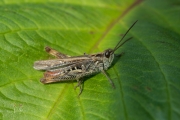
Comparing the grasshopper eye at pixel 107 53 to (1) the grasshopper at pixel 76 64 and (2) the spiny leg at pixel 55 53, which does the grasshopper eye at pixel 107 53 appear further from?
(2) the spiny leg at pixel 55 53

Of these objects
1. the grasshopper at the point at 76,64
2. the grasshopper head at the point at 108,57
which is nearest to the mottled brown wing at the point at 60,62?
the grasshopper at the point at 76,64

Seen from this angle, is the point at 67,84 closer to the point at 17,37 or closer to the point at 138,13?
the point at 17,37

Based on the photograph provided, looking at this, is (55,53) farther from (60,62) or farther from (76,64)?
(76,64)

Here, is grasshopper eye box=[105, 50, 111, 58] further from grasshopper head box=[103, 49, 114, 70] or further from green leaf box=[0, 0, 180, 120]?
green leaf box=[0, 0, 180, 120]

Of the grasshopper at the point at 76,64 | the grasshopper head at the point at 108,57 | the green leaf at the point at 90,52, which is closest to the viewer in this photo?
the green leaf at the point at 90,52

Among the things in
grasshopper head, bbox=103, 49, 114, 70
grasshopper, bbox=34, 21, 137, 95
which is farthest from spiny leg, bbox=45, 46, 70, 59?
grasshopper head, bbox=103, 49, 114, 70
